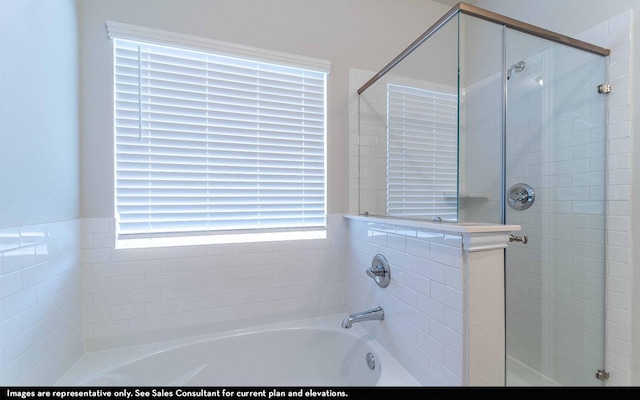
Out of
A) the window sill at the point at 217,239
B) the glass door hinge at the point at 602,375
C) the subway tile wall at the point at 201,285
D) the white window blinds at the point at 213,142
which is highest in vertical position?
the white window blinds at the point at 213,142

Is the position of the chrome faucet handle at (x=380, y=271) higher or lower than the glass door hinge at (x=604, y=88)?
lower

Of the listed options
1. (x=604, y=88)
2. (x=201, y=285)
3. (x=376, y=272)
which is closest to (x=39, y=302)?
(x=201, y=285)

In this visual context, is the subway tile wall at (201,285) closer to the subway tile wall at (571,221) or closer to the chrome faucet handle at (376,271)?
the chrome faucet handle at (376,271)

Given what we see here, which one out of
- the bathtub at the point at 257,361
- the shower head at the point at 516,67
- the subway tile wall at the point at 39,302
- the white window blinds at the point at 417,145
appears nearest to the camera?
the subway tile wall at the point at 39,302

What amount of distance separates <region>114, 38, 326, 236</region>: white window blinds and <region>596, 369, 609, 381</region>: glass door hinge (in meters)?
1.65

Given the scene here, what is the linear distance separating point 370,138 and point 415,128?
304 mm

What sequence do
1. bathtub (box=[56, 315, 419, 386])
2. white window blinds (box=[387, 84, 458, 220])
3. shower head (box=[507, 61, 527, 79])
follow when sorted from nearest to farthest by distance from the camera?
bathtub (box=[56, 315, 419, 386]) < shower head (box=[507, 61, 527, 79]) < white window blinds (box=[387, 84, 458, 220])

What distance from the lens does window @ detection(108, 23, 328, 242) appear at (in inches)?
53.6

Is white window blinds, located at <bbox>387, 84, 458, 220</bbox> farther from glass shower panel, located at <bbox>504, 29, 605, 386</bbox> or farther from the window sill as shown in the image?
the window sill

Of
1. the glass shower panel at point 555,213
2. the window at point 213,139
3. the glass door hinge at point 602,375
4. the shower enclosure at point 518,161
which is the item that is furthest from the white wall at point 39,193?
the glass door hinge at point 602,375

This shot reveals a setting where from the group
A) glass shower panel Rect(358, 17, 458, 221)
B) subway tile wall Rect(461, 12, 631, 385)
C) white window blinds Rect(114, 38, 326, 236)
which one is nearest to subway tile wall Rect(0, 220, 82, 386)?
white window blinds Rect(114, 38, 326, 236)

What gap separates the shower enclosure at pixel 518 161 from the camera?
1.33m

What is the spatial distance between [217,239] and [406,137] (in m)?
1.38

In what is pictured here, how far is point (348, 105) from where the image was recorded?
5.77 feet
